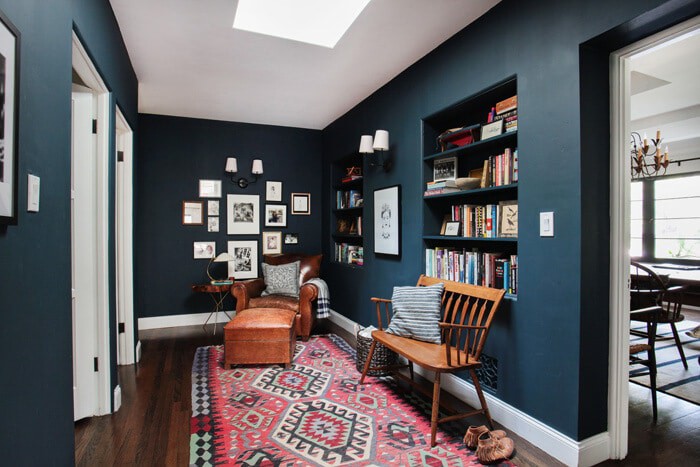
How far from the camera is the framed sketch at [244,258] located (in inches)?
202

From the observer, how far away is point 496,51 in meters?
2.46

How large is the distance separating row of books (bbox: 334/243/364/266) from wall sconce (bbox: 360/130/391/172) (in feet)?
3.79

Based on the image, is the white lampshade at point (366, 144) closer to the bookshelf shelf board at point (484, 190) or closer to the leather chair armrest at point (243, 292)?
the bookshelf shelf board at point (484, 190)

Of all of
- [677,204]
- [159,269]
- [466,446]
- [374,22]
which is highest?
[374,22]

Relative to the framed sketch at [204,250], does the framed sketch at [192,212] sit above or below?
above

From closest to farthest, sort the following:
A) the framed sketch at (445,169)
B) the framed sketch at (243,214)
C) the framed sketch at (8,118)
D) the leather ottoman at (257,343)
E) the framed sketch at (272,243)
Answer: the framed sketch at (8,118), the framed sketch at (445,169), the leather ottoman at (257,343), the framed sketch at (243,214), the framed sketch at (272,243)

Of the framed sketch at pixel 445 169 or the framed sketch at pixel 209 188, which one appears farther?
the framed sketch at pixel 209 188

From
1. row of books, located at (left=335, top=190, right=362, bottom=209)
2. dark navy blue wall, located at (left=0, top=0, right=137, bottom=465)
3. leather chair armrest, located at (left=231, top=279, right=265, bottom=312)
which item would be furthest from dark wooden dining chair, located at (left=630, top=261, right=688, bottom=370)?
dark navy blue wall, located at (left=0, top=0, right=137, bottom=465)

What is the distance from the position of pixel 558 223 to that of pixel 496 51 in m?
1.19

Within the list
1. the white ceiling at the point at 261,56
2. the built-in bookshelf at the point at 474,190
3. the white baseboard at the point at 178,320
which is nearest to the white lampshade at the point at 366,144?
the white ceiling at the point at 261,56

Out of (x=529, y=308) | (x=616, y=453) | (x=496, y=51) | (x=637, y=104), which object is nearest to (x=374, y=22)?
(x=496, y=51)

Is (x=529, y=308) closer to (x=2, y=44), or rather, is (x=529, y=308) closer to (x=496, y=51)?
(x=496, y=51)

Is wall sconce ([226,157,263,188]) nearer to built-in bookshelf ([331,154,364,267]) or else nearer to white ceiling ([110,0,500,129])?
white ceiling ([110,0,500,129])

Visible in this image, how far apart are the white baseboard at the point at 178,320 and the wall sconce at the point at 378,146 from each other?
111 inches
